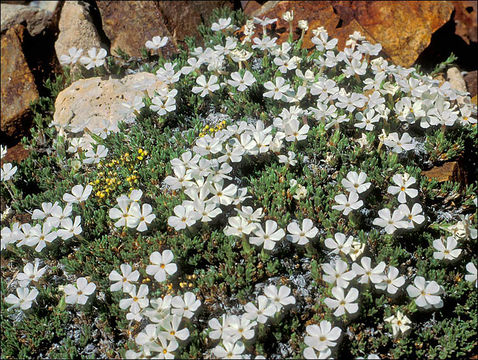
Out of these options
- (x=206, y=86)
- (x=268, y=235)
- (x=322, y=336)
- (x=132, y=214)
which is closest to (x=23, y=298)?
(x=132, y=214)

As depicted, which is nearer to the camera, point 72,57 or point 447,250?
point 447,250

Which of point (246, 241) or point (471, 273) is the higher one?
point (246, 241)

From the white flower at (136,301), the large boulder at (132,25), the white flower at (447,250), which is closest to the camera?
the white flower at (136,301)

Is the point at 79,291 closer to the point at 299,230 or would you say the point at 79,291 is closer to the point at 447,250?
the point at 299,230

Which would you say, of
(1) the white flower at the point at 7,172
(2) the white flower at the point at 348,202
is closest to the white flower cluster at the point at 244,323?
(2) the white flower at the point at 348,202

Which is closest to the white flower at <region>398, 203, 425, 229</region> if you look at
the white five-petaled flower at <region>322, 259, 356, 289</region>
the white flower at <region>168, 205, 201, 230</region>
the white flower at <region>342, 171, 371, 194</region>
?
the white flower at <region>342, 171, 371, 194</region>


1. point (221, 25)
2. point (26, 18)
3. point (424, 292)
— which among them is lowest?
point (424, 292)

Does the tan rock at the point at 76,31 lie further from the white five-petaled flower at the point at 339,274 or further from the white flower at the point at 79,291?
the white five-petaled flower at the point at 339,274

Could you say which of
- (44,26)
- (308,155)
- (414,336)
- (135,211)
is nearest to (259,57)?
(308,155)
